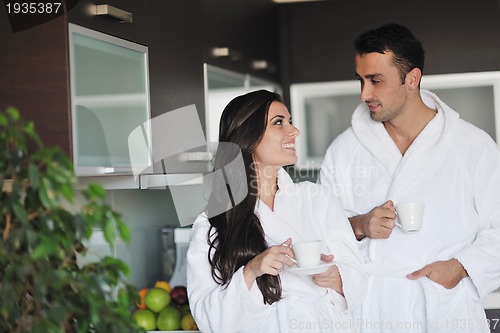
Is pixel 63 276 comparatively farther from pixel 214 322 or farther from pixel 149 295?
pixel 149 295

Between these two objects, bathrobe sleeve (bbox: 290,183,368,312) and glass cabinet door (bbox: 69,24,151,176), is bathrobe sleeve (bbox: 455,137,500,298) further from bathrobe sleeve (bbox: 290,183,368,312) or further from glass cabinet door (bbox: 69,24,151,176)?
glass cabinet door (bbox: 69,24,151,176)

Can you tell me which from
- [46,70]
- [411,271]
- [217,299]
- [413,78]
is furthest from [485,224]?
[46,70]

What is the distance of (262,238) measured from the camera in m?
2.25

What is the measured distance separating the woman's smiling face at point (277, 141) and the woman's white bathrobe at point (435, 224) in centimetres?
41

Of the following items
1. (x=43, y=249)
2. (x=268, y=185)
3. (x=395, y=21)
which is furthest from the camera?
(x=395, y=21)

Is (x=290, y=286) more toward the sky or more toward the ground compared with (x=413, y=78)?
more toward the ground

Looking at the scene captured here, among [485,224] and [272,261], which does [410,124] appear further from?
[272,261]

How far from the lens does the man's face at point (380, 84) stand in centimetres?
248

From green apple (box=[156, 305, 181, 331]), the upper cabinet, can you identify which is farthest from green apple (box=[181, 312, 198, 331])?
the upper cabinet

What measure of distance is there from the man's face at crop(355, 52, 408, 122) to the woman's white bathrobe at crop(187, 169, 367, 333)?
356 millimetres

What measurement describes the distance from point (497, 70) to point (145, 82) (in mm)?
2482

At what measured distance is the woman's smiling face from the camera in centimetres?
223

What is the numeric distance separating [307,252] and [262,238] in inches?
15.1

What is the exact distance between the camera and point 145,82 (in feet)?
8.19
